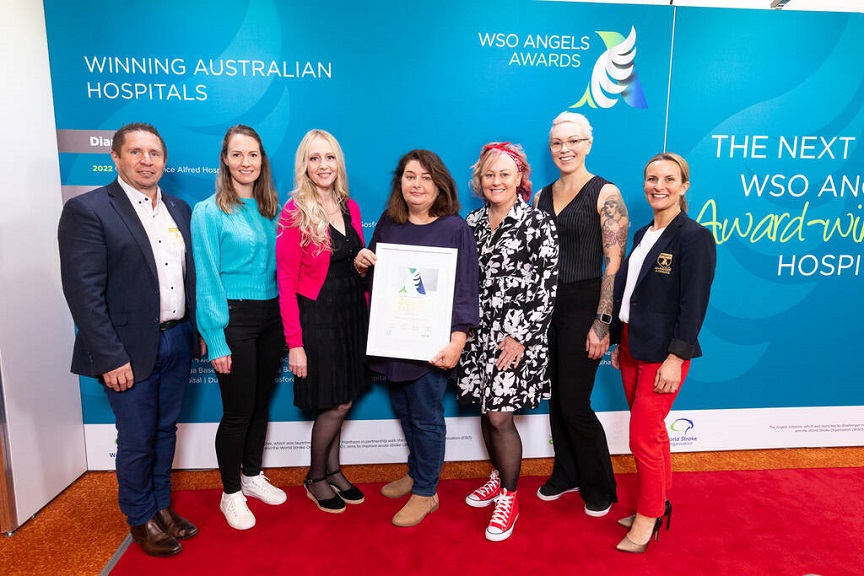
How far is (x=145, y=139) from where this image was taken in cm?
219

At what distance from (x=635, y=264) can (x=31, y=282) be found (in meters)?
3.13

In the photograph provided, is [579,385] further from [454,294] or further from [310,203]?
[310,203]

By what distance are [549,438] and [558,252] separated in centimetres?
157

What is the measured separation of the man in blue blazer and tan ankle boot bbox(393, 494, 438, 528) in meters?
1.07

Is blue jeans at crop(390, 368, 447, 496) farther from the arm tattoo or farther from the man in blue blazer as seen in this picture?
the man in blue blazer

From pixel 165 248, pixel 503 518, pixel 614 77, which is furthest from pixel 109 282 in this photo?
pixel 614 77

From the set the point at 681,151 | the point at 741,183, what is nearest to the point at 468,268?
the point at 681,151

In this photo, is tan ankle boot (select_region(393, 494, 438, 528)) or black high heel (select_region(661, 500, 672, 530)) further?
tan ankle boot (select_region(393, 494, 438, 528))

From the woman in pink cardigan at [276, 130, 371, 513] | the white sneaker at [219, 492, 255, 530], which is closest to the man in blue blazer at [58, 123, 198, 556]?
the white sneaker at [219, 492, 255, 530]

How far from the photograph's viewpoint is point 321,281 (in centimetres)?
A: 238

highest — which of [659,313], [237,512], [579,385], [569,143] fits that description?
[569,143]

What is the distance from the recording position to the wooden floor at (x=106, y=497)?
238 centimetres

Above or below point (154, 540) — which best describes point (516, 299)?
above

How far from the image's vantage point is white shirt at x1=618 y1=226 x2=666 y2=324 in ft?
7.47
